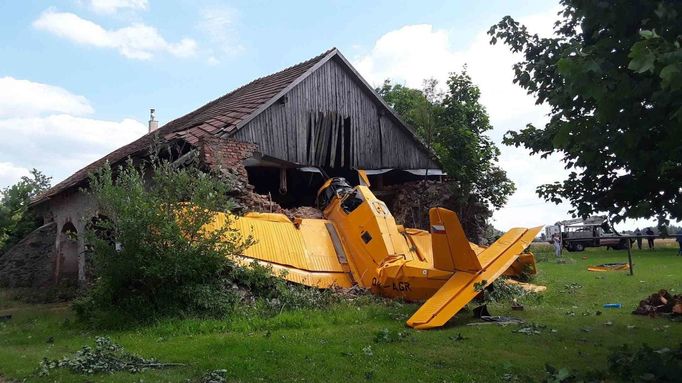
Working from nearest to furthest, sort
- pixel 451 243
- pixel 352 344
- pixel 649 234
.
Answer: pixel 352 344 < pixel 451 243 < pixel 649 234

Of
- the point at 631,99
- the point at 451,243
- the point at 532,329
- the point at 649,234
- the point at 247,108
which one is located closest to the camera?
the point at 631,99

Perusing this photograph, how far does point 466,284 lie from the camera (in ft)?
28.8

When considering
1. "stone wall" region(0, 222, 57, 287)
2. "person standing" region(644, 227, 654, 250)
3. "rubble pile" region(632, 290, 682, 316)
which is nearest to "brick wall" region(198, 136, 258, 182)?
"rubble pile" region(632, 290, 682, 316)

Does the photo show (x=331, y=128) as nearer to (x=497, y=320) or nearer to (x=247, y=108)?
(x=247, y=108)

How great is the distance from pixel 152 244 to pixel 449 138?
15378mm

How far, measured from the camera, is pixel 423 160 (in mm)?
21391

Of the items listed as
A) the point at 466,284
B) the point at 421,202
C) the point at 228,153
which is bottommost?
the point at 466,284

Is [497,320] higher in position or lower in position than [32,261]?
lower

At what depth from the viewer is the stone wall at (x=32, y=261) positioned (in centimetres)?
2180

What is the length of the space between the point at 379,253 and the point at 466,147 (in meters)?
12.2

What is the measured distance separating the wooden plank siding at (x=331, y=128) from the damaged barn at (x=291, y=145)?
0.03 meters

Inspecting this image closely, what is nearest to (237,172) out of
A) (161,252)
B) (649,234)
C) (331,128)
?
(161,252)

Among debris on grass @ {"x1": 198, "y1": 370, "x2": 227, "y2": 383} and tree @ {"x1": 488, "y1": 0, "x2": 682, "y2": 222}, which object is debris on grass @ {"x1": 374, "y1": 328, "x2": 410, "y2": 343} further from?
tree @ {"x1": 488, "y1": 0, "x2": 682, "y2": 222}

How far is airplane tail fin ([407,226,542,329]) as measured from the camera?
27.8ft
